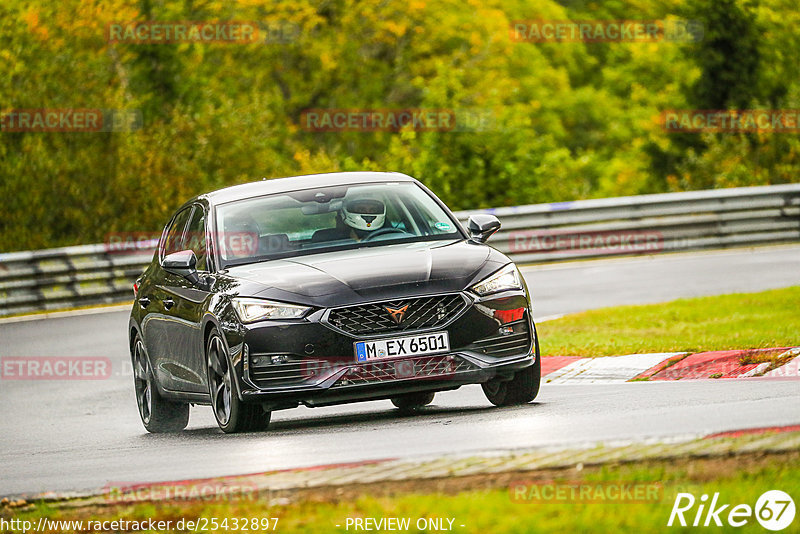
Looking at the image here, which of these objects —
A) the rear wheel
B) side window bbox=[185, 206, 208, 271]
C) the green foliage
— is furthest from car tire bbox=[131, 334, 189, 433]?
the green foliage

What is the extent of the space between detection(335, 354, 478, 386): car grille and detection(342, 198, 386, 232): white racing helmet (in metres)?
1.49

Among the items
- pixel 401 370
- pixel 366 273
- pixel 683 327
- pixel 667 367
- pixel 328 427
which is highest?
pixel 366 273

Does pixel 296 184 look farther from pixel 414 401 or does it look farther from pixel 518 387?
pixel 518 387

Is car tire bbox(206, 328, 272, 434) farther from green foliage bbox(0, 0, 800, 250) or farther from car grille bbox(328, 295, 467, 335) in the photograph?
green foliage bbox(0, 0, 800, 250)

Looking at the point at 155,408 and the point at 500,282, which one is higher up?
the point at 500,282

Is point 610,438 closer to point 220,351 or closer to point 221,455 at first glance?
point 221,455

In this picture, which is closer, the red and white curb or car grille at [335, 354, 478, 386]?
car grille at [335, 354, 478, 386]

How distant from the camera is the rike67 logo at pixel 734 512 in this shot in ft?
18.2

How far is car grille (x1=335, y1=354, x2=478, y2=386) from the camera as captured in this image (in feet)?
31.5

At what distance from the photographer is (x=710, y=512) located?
567cm

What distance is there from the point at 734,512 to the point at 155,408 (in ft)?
23.0

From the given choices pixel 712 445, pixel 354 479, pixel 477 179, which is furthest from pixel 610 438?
pixel 477 179

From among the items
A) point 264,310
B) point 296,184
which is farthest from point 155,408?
point 264,310

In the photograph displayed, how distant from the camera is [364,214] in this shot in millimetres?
10992
